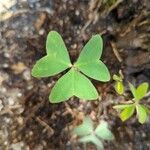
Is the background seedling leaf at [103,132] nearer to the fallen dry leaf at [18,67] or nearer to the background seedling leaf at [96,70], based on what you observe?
the background seedling leaf at [96,70]

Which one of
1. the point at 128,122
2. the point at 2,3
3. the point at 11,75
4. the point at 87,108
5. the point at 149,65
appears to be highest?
the point at 2,3

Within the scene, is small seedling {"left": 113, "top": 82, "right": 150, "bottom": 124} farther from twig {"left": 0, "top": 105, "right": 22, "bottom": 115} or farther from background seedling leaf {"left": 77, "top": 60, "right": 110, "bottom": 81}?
twig {"left": 0, "top": 105, "right": 22, "bottom": 115}

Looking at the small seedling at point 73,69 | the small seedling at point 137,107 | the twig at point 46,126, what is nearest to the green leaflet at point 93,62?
the small seedling at point 73,69

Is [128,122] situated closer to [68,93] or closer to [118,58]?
[118,58]

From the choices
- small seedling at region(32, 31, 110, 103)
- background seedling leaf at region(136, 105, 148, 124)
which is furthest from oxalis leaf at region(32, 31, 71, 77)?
background seedling leaf at region(136, 105, 148, 124)

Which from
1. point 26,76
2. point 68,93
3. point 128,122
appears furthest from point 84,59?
point 128,122

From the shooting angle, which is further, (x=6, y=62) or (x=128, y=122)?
(x=128, y=122)
